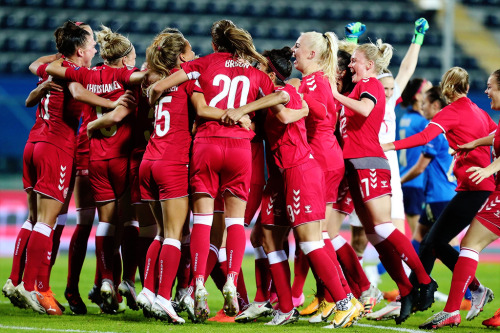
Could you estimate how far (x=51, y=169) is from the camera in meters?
6.49

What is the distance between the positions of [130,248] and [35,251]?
2.69 ft

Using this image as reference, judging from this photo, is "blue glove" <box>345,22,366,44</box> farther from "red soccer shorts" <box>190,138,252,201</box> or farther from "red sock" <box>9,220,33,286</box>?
"red sock" <box>9,220,33,286</box>

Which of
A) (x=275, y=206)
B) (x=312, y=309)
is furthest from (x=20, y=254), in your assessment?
(x=312, y=309)

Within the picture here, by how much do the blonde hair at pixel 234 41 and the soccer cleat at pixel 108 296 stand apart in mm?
2138

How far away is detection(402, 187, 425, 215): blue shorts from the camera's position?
9.30 meters

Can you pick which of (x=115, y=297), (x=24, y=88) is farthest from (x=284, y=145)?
(x=24, y=88)

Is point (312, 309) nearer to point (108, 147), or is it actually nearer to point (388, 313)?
point (388, 313)

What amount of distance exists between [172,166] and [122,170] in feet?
2.59

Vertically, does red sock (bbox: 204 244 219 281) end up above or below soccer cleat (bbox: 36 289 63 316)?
above

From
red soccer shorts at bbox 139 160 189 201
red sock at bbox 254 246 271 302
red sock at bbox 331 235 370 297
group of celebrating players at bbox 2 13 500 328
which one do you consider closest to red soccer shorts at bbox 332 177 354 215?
group of celebrating players at bbox 2 13 500 328

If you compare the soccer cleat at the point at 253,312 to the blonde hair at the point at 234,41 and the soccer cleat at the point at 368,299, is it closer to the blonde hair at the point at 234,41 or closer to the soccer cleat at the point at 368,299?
the soccer cleat at the point at 368,299

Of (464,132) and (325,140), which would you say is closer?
(325,140)

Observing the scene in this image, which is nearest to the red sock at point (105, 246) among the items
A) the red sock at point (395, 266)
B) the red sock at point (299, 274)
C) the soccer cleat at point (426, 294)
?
the red sock at point (299, 274)

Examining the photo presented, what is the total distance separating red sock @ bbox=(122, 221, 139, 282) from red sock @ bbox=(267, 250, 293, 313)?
136 centimetres
